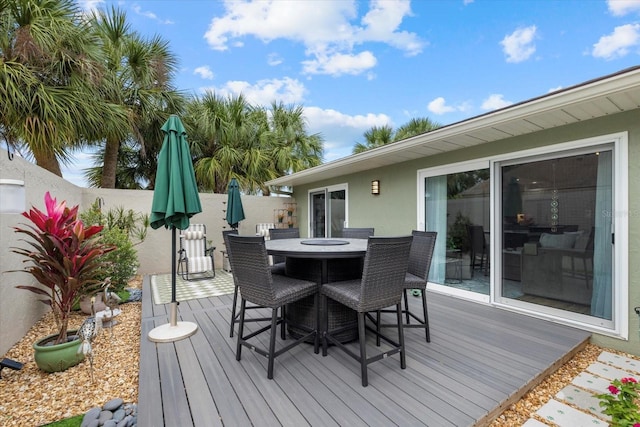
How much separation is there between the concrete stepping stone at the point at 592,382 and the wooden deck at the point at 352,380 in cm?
16

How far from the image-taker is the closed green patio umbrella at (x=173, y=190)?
2961 millimetres

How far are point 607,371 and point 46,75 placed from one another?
26.8 feet

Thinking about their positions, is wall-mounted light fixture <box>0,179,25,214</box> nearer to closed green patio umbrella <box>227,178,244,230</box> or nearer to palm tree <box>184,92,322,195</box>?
closed green patio umbrella <box>227,178,244,230</box>

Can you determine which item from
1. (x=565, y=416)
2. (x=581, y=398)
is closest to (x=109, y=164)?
(x=565, y=416)

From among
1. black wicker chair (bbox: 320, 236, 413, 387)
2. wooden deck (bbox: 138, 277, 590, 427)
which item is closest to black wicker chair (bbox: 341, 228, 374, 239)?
wooden deck (bbox: 138, 277, 590, 427)

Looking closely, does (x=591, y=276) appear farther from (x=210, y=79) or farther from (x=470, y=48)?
(x=210, y=79)

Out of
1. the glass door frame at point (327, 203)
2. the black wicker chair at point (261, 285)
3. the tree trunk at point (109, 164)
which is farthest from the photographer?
the tree trunk at point (109, 164)

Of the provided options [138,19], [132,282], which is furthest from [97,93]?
[132,282]

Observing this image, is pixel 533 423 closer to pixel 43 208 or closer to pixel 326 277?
pixel 326 277

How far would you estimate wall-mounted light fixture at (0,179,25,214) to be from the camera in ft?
7.06

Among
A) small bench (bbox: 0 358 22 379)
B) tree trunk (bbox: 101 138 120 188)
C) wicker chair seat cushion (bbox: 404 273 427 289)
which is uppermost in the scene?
tree trunk (bbox: 101 138 120 188)

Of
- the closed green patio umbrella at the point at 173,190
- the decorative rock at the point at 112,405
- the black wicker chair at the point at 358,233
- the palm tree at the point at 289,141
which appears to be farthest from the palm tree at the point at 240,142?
the decorative rock at the point at 112,405

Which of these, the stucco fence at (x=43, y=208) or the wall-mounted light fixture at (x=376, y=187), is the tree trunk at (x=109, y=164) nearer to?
the stucco fence at (x=43, y=208)

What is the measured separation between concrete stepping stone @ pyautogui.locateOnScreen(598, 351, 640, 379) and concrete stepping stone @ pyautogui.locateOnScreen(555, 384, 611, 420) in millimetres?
745
